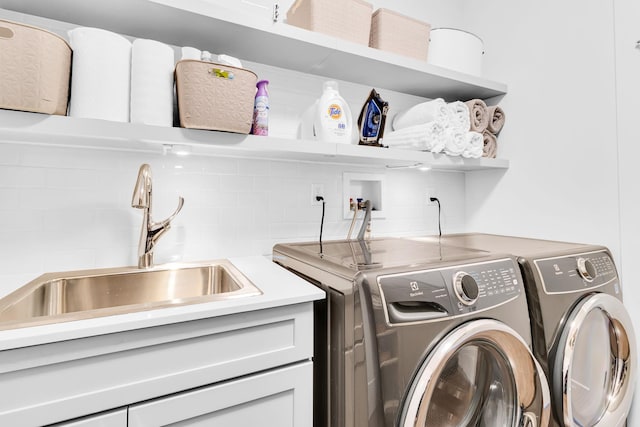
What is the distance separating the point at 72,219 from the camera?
123cm

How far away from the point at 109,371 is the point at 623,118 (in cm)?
228

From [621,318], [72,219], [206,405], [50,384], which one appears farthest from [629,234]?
[72,219]

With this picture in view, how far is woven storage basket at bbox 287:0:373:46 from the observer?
140cm

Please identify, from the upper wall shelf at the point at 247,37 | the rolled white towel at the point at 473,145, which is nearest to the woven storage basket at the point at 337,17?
the upper wall shelf at the point at 247,37

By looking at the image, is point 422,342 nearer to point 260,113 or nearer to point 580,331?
point 580,331

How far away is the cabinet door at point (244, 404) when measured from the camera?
795 mm

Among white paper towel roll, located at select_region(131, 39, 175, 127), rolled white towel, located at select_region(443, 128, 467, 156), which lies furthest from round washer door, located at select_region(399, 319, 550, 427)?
white paper towel roll, located at select_region(131, 39, 175, 127)

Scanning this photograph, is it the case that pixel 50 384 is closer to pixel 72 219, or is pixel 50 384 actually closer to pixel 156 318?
pixel 156 318

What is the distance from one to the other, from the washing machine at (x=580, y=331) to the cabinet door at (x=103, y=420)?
53.5 inches

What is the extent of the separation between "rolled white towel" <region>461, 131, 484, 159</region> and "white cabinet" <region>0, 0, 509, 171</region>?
39mm

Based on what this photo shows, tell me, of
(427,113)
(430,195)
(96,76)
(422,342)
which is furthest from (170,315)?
(430,195)

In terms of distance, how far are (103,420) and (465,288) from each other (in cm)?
105

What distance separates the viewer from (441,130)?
1.65 meters

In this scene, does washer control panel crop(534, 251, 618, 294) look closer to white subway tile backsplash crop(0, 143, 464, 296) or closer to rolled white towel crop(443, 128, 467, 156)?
rolled white towel crop(443, 128, 467, 156)
